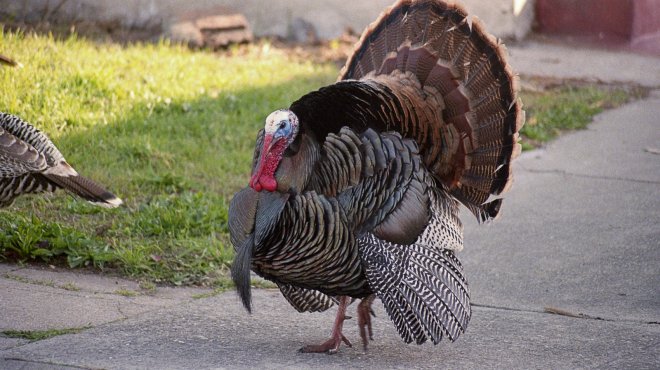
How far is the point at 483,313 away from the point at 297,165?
1.40 meters

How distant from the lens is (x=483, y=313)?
15.4 ft

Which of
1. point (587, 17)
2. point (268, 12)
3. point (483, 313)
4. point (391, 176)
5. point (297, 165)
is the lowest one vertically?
point (483, 313)

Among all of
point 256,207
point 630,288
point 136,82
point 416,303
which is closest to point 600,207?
point 630,288

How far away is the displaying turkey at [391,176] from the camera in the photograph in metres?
3.83

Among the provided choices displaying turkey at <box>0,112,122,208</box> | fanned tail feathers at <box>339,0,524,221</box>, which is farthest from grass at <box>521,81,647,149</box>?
displaying turkey at <box>0,112,122,208</box>

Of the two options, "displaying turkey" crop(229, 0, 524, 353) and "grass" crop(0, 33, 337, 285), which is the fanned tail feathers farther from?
"grass" crop(0, 33, 337, 285)

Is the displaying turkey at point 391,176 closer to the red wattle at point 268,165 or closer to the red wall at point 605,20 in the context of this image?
the red wattle at point 268,165

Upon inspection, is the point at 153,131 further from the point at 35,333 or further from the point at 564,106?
the point at 564,106

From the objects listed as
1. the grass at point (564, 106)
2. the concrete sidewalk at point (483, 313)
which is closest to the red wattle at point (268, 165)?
the concrete sidewalk at point (483, 313)

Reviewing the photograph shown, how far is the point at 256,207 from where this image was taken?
3838 millimetres

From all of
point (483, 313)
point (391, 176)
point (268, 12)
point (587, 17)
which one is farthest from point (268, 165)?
point (587, 17)

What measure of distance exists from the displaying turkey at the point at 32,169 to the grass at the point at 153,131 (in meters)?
0.21

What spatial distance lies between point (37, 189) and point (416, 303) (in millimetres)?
2490

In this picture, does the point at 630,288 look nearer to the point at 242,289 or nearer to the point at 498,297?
the point at 498,297
